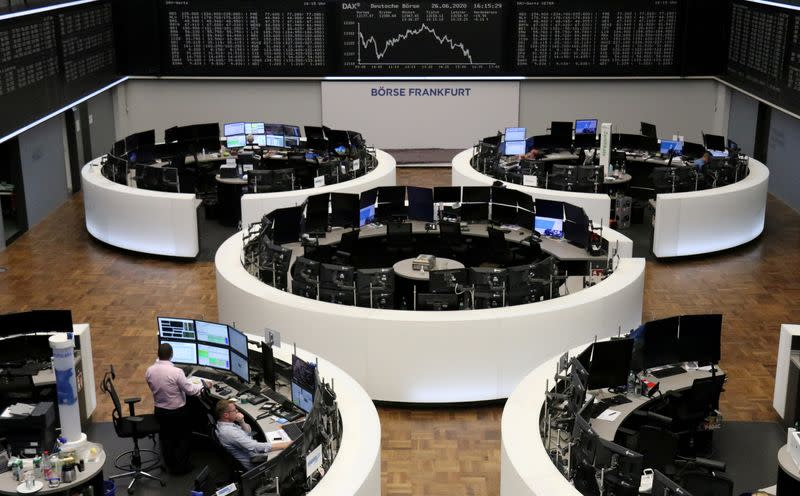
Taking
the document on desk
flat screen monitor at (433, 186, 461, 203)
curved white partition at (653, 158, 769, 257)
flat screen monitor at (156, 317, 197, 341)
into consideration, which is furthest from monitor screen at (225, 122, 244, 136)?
the document on desk

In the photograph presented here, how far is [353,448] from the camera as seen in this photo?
715cm

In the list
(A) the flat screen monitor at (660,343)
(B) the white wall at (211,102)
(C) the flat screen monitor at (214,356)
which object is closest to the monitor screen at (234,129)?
(B) the white wall at (211,102)

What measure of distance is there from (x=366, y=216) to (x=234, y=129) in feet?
16.2

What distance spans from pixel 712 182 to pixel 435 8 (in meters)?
6.48

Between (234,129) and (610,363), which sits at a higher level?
(234,129)

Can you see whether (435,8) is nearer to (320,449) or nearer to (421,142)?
(421,142)

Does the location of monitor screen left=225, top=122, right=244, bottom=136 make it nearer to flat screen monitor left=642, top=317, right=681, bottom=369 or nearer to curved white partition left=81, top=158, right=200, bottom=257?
curved white partition left=81, top=158, right=200, bottom=257

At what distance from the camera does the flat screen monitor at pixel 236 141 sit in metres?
17.2

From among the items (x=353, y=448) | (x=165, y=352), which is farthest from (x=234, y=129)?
(x=353, y=448)

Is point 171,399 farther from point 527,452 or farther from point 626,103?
point 626,103

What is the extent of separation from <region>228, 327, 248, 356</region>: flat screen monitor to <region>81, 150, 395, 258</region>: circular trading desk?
5427mm

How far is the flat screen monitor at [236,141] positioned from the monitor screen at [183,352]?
855 centimetres

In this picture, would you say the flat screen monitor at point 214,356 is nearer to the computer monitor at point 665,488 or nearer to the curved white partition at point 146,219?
the computer monitor at point 665,488

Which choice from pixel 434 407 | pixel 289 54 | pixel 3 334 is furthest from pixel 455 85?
pixel 3 334
